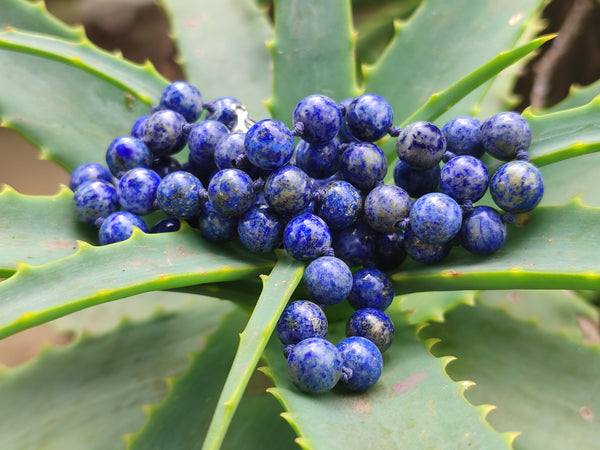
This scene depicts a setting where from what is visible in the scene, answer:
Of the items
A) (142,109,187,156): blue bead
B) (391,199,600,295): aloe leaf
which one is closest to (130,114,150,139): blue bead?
(142,109,187,156): blue bead

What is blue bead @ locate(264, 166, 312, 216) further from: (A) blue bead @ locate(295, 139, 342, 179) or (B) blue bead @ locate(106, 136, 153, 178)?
(B) blue bead @ locate(106, 136, 153, 178)

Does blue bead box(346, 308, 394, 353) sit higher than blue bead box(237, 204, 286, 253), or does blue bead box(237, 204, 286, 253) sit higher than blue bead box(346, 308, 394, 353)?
blue bead box(237, 204, 286, 253)

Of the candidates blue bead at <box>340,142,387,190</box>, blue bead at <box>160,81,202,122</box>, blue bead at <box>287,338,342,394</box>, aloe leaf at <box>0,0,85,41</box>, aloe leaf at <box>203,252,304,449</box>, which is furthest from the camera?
aloe leaf at <box>0,0,85,41</box>

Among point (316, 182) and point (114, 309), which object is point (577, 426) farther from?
point (114, 309)

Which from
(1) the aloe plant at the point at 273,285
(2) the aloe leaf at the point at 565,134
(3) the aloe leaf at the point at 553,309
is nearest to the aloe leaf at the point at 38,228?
(1) the aloe plant at the point at 273,285

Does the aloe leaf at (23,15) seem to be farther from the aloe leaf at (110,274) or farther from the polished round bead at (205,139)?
the aloe leaf at (110,274)

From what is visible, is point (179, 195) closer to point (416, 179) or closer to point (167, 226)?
point (167, 226)
